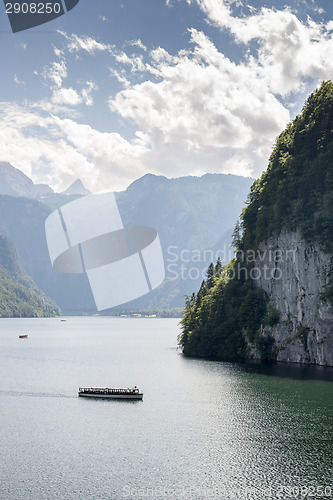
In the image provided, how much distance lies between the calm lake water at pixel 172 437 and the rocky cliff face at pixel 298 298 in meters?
11.5

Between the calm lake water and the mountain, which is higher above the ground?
the mountain

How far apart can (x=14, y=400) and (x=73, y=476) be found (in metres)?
37.0

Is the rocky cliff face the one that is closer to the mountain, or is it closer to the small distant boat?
the mountain

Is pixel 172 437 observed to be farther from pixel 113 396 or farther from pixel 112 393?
pixel 112 393

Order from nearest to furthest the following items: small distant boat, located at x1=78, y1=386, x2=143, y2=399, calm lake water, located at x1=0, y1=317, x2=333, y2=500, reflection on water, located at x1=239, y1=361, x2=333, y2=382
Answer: calm lake water, located at x1=0, y1=317, x2=333, y2=500 < small distant boat, located at x1=78, y1=386, x2=143, y2=399 < reflection on water, located at x1=239, y1=361, x2=333, y2=382

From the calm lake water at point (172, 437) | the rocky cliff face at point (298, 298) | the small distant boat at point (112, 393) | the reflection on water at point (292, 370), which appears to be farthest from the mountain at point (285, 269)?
the small distant boat at point (112, 393)

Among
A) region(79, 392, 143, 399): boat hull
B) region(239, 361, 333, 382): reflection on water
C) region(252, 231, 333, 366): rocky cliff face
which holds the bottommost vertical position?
region(239, 361, 333, 382): reflection on water

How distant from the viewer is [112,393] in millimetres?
78188

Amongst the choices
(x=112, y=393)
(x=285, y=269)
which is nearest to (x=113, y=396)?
(x=112, y=393)

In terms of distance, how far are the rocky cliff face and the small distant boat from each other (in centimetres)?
5286

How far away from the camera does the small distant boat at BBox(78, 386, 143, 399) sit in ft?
251

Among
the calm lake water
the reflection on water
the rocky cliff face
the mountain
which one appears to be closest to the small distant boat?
the calm lake water

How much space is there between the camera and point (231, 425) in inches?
2330

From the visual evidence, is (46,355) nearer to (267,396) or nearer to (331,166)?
(267,396)
